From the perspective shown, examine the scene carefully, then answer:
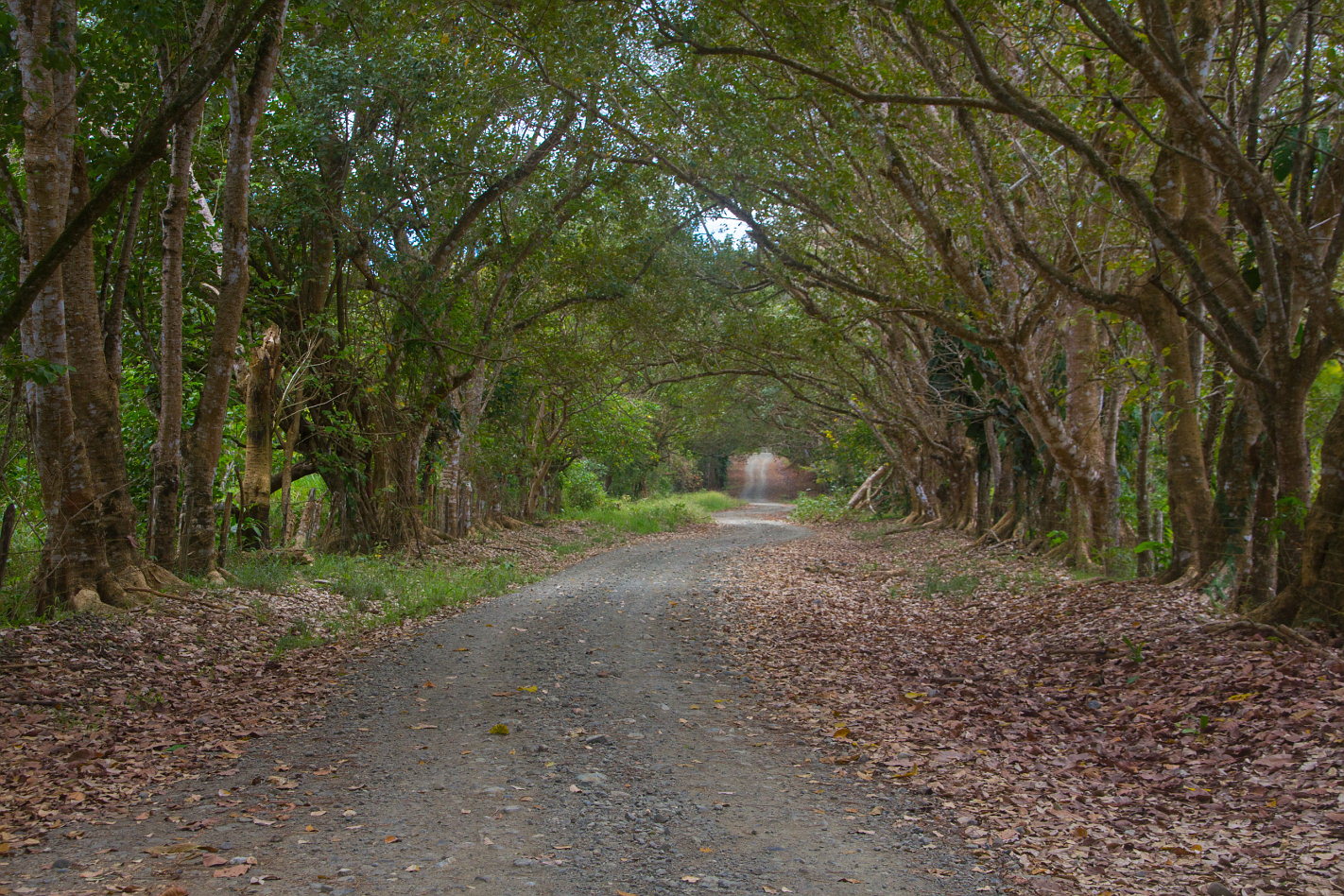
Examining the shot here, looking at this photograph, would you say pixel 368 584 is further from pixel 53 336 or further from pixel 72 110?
pixel 72 110

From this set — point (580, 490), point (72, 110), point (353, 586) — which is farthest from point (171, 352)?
point (580, 490)

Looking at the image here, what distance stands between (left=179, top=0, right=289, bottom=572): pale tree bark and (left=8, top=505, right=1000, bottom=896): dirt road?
3.97 metres

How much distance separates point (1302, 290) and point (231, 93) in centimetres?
979

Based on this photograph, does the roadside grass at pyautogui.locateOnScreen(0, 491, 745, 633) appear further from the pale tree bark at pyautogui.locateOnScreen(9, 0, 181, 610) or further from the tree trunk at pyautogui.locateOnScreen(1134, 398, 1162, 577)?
the tree trunk at pyautogui.locateOnScreen(1134, 398, 1162, 577)

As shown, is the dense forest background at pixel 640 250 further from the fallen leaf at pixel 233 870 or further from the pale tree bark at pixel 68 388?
the fallen leaf at pixel 233 870

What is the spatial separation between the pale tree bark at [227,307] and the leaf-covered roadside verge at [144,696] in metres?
1.02

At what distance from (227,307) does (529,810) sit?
24.7ft

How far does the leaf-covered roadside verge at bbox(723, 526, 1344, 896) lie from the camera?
4.04m

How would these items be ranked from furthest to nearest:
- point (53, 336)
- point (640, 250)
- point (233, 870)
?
point (640, 250)
point (53, 336)
point (233, 870)

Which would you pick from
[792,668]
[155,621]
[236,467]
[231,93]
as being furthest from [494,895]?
[236,467]

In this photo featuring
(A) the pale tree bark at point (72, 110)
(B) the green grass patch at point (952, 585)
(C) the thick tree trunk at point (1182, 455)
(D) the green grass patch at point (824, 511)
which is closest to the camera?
(A) the pale tree bark at point (72, 110)

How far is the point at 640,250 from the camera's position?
1683 centimetres

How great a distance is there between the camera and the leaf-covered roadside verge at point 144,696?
15.1ft

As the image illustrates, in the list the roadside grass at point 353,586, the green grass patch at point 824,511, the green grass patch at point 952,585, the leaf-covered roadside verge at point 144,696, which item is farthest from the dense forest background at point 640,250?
the green grass patch at point 824,511
